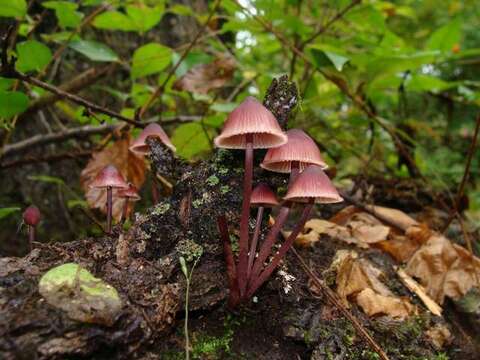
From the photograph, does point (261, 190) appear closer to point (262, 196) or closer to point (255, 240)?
point (262, 196)

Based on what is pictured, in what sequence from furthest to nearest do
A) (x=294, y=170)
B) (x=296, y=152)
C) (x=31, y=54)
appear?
(x=31, y=54)
(x=294, y=170)
(x=296, y=152)

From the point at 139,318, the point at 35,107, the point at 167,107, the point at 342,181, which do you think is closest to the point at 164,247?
the point at 139,318

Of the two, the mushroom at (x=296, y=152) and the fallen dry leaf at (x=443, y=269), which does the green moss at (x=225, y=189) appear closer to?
the mushroom at (x=296, y=152)

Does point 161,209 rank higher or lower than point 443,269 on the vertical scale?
higher

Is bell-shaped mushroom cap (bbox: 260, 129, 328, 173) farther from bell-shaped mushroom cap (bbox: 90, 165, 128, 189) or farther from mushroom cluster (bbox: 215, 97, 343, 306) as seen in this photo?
bell-shaped mushroom cap (bbox: 90, 165, 128, 189)

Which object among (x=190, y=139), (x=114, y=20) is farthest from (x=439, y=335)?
(x=114, y=20)
